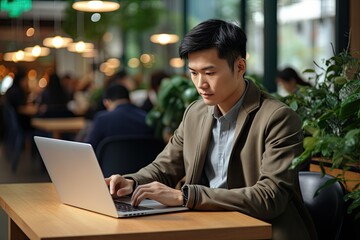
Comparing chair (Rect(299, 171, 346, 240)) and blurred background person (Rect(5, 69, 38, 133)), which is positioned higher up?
chair (Rect(299, 171, 346, 240))

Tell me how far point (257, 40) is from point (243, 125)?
6.85 metres

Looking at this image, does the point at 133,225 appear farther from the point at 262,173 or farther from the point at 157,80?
the point at 157,80

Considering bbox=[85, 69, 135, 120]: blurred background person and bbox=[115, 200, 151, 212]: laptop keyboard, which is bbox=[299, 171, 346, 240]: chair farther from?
bbox=[85, 69, 135, 120]: blurred background person

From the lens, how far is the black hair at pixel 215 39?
8.50ft

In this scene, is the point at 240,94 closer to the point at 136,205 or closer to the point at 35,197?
the point at 136,205

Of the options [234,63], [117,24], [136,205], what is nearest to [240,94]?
[234,63]

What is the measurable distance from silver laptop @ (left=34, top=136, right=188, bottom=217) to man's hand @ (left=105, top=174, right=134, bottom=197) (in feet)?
0.08

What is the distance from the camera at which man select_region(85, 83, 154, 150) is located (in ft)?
19.6

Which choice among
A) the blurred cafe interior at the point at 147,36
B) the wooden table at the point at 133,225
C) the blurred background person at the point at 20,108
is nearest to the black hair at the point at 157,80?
the blurred cafe interior at the point at 147,36

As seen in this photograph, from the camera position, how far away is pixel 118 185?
265cm

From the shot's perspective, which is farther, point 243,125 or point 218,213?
point 243,125

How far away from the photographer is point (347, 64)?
120 inches

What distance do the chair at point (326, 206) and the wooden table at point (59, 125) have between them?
626 centimetres

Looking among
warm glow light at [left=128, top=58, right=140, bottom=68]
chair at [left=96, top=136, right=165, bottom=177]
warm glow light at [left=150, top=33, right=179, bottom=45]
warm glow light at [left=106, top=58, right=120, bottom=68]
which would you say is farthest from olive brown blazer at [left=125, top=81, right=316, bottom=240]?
warm glow light at [left=128, top=58, right=140, bottom=68]
